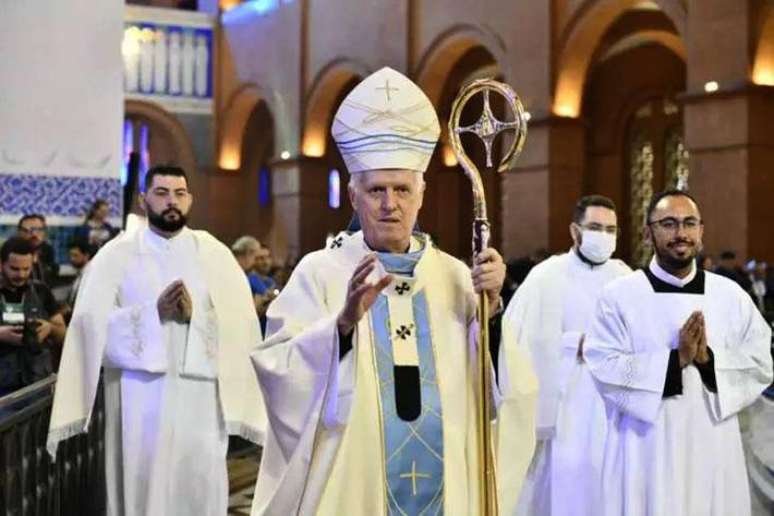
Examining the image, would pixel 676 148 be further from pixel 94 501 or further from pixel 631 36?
pixel 94 501

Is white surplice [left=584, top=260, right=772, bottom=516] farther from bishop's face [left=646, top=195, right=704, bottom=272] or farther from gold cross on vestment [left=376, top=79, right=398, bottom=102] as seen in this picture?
gold cross on vestment [left=376, top=79, right=398, bottom=102]

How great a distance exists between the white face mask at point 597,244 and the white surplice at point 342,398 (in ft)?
10.8

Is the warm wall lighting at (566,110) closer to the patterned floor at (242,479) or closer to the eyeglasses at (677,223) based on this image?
the patterned floor at (242,479)

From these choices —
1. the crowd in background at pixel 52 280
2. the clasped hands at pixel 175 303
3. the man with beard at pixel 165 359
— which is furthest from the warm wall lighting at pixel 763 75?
the clasped hands at pixel 175 303

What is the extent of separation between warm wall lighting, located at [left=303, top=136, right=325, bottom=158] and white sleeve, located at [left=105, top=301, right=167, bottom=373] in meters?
18.5

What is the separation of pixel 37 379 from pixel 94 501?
841 mm

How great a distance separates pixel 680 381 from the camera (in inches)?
207

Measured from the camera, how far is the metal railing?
15.1 feet

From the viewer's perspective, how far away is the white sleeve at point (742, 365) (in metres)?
5.25

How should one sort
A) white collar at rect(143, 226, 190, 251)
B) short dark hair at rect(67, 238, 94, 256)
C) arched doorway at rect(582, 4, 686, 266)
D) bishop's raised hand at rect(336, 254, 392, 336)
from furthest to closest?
1. arched doorway at rect(582, 4, 686, 266)
2. short dark hair at rect(67, 238, 94, 256)
3. white collar at rect(143, 226, 190, 251)
4. bishop's raised hand at rect(336, 254, 392, 336)

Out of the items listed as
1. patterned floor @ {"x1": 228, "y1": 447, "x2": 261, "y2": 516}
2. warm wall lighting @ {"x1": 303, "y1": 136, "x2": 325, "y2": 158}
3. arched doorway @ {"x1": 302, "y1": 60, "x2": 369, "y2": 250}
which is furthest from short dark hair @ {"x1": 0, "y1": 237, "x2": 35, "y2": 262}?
warm wall lighting @ {"x1": 303, "y1": 136, "x2": 325, "y2": 158}

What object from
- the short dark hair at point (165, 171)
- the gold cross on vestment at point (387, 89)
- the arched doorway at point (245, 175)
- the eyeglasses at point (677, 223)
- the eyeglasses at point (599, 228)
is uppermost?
the arched doorway at point (245, 175)

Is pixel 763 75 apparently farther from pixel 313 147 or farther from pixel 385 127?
pixel 385 127

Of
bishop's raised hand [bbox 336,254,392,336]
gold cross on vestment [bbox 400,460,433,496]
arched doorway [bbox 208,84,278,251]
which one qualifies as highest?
arched doorway [bbox 208,84,278,251]
